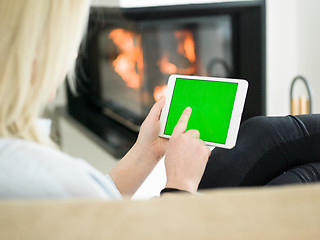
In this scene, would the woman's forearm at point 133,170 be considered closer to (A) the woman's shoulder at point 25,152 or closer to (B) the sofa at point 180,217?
(A) the woman's shoulder at point 25,152

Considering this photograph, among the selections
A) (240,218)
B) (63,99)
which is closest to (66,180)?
(240,218)

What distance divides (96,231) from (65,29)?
13.2 inches

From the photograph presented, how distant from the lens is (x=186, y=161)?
0.92 meters

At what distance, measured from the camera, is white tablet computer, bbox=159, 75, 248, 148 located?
3.50ft

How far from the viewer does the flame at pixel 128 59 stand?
2.64m

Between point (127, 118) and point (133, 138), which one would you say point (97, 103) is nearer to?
point (127, 118)

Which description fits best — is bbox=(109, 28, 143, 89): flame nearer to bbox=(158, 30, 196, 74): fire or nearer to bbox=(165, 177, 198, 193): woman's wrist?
bbox=(158, 30, 196, 74): fire

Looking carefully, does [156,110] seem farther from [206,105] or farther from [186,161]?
[186,161]

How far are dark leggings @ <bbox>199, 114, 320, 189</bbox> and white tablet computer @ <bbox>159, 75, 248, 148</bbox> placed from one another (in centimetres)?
9

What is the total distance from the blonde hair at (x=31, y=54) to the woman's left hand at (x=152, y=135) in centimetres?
42

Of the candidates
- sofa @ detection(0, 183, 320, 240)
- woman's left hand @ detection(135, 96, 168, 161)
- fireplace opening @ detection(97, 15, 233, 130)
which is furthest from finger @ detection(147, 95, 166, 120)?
fireplace opening @ detection(97, 15, 233, 130)

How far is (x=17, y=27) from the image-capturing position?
714 mm

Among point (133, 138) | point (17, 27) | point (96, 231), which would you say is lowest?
point (133, 138)

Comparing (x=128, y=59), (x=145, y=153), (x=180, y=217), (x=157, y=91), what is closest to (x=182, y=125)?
(x=145, y=153)
